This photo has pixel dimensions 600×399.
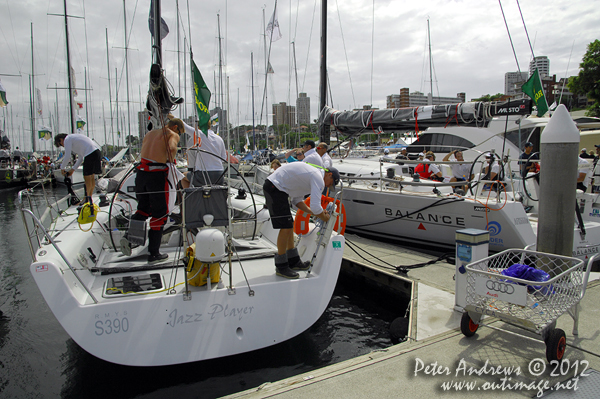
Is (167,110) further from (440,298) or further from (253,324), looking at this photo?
(440,298)

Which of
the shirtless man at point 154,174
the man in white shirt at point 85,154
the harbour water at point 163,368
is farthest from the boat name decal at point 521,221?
the man in white shirt at point 85,154

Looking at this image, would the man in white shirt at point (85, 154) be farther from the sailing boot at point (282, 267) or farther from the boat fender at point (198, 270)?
the sailing boot at point (282, 267)

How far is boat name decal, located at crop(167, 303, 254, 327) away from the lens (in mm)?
2855

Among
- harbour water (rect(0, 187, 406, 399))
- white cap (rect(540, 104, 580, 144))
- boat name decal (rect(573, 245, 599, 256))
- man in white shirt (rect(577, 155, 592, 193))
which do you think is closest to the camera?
harbour water (rect(0, 187, 406, 399))

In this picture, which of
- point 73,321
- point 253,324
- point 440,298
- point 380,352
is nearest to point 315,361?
point 380,352

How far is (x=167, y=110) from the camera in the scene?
381 cm

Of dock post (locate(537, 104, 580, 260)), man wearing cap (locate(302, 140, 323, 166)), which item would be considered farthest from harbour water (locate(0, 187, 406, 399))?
man wearing cap (locate(302, 140, 323, 166))

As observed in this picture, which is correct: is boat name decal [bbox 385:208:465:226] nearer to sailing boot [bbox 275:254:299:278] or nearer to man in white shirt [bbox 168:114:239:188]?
man in white shirt [bbox 168:114:239:188]

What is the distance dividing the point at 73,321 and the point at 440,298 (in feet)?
11.9

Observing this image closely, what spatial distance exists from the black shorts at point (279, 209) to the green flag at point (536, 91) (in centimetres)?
630

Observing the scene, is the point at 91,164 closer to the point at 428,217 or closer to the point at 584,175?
the point at 428,217

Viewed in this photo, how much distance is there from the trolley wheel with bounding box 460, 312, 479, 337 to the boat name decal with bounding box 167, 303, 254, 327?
1.83m

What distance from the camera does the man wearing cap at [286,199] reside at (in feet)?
11.7

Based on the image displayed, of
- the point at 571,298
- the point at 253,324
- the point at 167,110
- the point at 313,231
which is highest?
the point at 167,110
